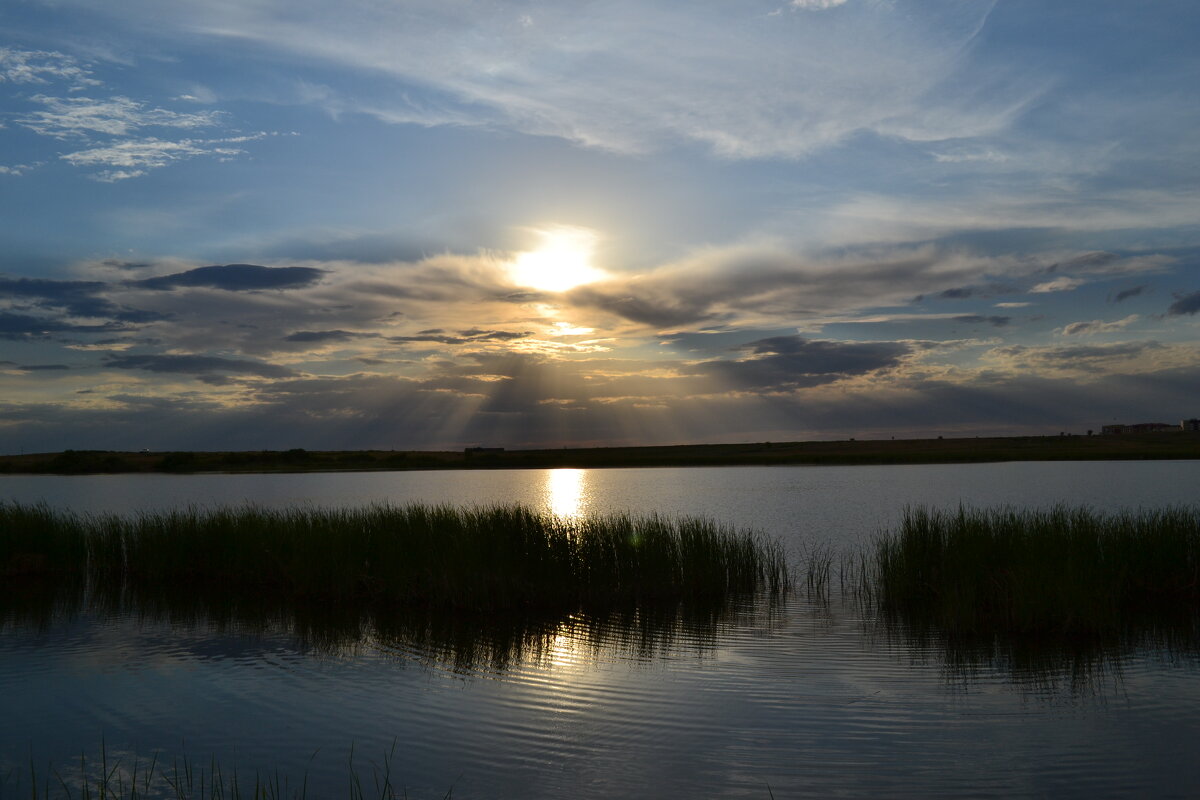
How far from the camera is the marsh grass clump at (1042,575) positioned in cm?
1252

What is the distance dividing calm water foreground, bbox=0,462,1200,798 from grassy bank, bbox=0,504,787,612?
1.53 metres

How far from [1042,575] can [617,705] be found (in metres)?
7.46

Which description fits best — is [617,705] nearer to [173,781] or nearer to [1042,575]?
[173,781]

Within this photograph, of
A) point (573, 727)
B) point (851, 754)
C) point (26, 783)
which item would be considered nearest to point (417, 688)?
point (573, 727)

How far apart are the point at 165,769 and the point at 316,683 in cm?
301

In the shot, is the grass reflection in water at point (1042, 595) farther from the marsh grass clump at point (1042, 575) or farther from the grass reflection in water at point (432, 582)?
the grass reflection in water at point (432, 582)

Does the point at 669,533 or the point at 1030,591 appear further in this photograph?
the point at 669,533

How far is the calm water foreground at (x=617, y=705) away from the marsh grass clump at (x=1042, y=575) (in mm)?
797

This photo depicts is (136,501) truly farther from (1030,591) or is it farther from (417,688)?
(1030,591)

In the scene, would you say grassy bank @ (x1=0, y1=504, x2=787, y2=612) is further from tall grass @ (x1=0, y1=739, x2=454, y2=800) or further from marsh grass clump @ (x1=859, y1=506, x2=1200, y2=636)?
tall grass @ (x1=0, y1=739, x2=454, y2=800)

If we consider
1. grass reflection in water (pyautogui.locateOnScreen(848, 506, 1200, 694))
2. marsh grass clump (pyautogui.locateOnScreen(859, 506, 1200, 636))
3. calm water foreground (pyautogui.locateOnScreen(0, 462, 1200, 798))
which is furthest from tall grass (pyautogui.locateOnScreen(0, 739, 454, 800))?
marsh grass clump (pyautogui.locateOnScreen(859, 506, 1200, 636))

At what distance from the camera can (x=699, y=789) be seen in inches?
272

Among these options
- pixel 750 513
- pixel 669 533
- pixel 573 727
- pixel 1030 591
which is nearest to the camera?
pixel 573 727

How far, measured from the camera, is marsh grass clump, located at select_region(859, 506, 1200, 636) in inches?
493
